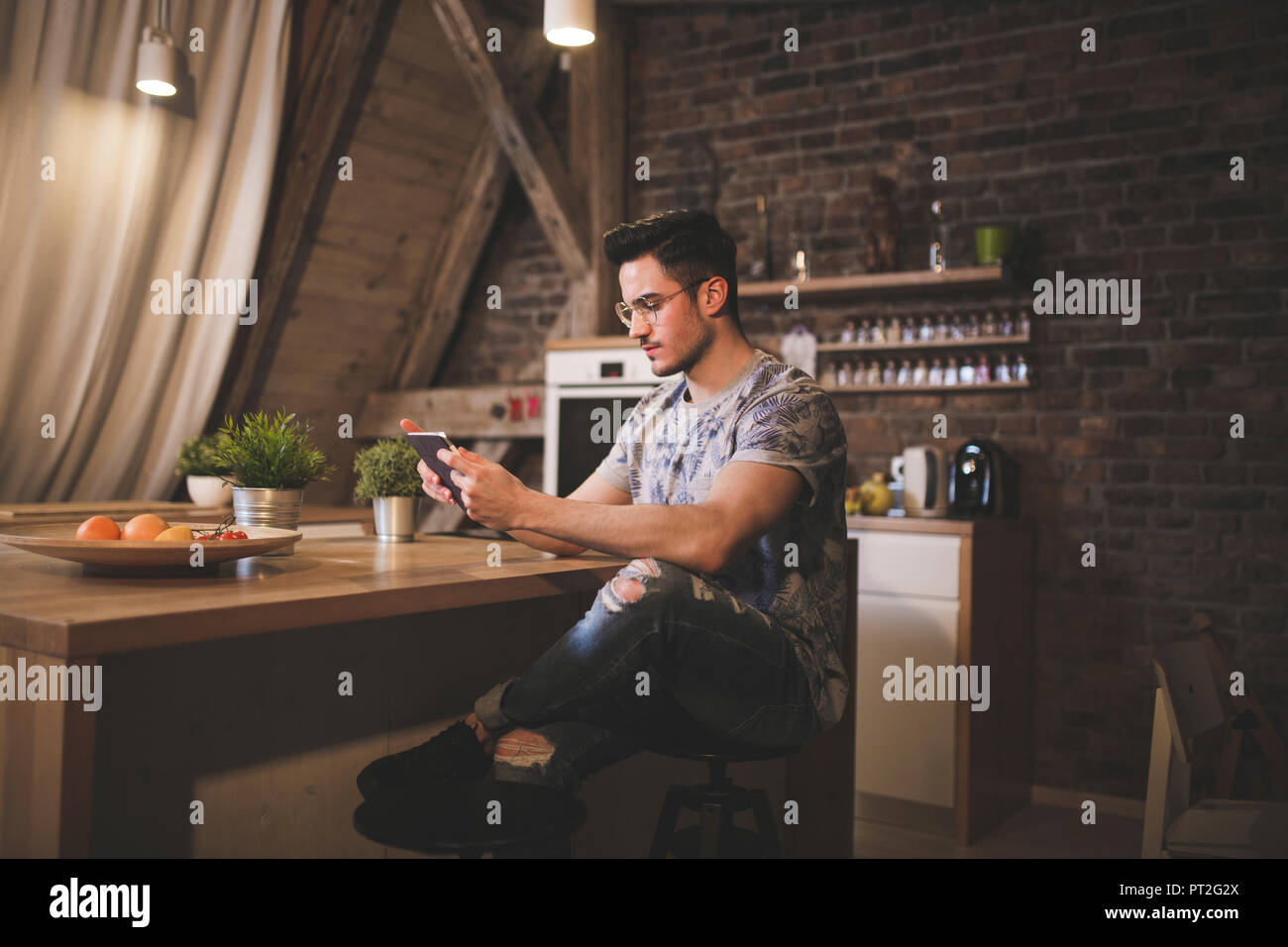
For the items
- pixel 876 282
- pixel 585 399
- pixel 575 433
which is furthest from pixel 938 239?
pixel 575 433

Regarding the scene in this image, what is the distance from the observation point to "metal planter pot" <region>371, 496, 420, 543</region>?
2.14 m

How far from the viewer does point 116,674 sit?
1420mm

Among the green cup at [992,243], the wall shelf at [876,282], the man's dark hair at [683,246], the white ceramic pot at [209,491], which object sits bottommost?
the white ceramic pot at [209,491]

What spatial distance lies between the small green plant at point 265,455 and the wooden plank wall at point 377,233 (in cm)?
267

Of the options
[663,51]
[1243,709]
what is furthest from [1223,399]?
[663,51]

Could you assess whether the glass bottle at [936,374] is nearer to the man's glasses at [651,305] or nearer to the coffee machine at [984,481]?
the coffee machine at [984,481]

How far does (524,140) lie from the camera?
4.18 m

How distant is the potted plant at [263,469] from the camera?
1.82 meters

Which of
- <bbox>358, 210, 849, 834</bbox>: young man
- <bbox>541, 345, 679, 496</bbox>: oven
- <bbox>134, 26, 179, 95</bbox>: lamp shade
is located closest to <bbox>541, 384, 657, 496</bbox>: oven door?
<bbox>541, 345, 679, 496</bbox>: oven

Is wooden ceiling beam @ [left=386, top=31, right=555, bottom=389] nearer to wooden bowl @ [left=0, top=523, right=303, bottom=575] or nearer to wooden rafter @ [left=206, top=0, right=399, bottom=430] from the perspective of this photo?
wooden rafter @ [left=206, top=0, right=399, bottom=430]

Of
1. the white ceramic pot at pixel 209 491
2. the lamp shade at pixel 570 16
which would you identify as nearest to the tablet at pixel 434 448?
the lamp shade at pixel 570 16

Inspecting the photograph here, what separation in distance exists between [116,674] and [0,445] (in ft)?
8.87

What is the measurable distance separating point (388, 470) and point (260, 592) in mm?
850
